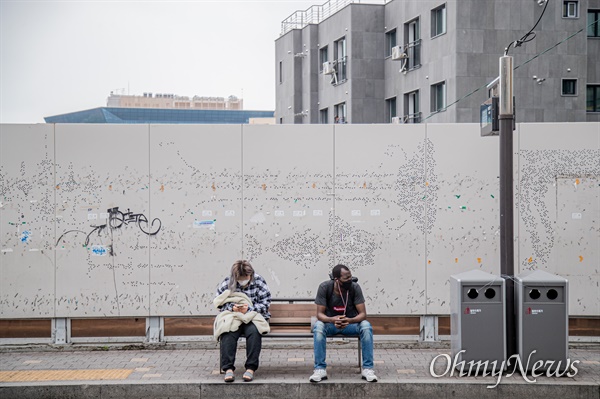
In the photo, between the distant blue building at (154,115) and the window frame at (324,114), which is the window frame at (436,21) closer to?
the window frame at (324,114)

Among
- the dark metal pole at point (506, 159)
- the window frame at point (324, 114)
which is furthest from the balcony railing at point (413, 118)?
the dark metal pole at point (506, 159)

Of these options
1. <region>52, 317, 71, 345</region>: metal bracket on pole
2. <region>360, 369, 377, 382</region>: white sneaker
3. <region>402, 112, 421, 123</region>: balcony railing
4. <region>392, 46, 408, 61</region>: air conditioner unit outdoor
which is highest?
<region>392, 46, 408, 61</region>: air conditioner unit outdoor

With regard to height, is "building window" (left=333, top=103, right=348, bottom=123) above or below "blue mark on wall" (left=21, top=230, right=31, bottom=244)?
above

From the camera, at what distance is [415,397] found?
789 centimetres

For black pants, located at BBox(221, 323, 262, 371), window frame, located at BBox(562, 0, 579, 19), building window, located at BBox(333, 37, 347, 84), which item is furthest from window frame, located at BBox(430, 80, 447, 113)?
black pants, located at BBox(221, 323, 262, 371)

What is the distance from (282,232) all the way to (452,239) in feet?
6.96

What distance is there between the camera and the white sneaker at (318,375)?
791 cm

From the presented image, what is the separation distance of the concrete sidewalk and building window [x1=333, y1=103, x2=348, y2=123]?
90.1ft

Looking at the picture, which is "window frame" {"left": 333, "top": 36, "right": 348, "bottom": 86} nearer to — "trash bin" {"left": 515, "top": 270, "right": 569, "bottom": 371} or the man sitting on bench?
the man sitting on bench

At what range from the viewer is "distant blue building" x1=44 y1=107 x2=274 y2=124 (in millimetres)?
109500

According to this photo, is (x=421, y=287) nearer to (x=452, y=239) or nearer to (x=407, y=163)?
(x=452, y=239)

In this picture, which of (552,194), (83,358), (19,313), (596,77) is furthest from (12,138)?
(596,77)

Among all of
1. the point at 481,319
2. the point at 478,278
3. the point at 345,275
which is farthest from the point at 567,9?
the point at 345,275

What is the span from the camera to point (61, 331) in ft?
32.7
